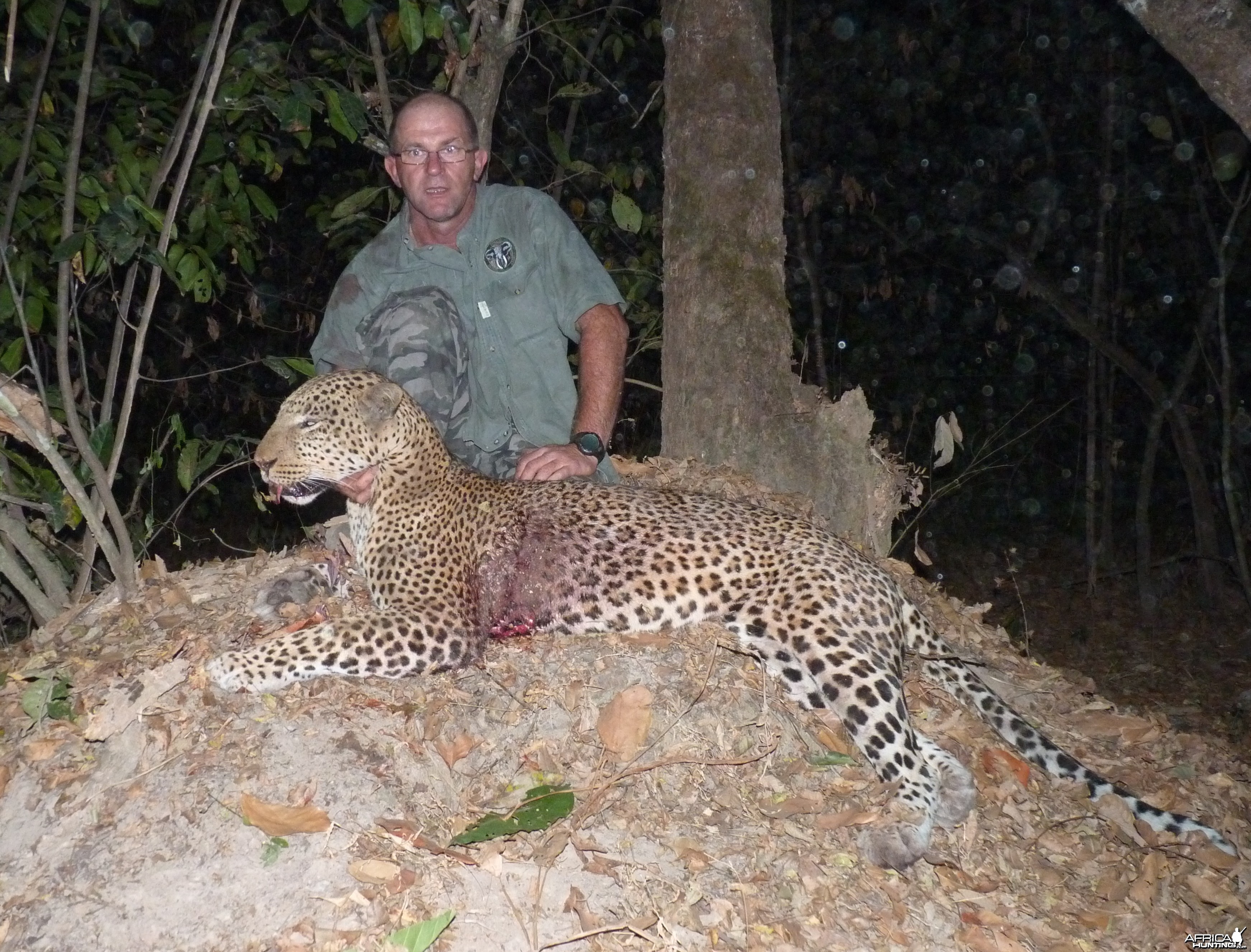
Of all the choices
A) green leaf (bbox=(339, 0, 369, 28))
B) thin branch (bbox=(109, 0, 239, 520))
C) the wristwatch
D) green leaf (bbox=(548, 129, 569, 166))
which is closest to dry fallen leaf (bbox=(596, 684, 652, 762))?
the wristwatch

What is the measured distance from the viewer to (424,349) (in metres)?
6.38

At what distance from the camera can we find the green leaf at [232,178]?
6754mm

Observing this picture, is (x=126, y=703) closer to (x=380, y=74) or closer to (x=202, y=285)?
(x=202, y=285)

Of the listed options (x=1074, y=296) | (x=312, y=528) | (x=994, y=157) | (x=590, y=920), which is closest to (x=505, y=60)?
(x=312, y=528)

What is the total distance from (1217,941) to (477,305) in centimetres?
506

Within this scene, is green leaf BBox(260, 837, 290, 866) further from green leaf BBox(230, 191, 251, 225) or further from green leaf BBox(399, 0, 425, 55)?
green leaf BBox(230, 191, 251, 225)

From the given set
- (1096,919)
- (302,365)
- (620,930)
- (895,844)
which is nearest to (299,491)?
(302,365)

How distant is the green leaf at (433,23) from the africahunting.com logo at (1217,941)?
5.79 meters

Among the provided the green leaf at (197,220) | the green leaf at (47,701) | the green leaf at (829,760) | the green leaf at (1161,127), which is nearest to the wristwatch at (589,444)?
the green leaf at (829,760)

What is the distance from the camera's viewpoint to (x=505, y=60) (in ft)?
25.2

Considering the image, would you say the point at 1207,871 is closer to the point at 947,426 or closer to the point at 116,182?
the point at 947,426

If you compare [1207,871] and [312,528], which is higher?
[312,528]

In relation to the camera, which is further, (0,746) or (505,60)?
(505,60)

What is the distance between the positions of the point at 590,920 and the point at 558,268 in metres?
4.08
